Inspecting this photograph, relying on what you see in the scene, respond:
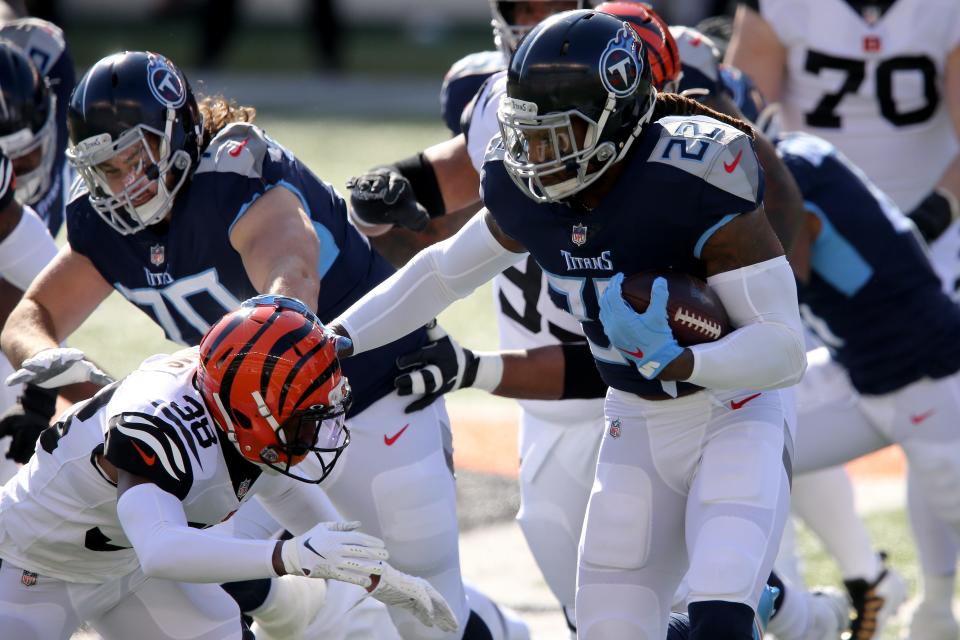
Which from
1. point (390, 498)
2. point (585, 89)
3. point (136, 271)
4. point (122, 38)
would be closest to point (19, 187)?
point (136, 271)

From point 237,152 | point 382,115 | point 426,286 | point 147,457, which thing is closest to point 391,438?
point 426,286

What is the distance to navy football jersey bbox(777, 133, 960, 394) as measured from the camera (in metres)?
4.88

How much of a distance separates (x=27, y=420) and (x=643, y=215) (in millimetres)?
1931

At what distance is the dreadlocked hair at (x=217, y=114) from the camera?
4262 millimetres

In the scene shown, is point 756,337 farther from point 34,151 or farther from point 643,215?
point 34,151

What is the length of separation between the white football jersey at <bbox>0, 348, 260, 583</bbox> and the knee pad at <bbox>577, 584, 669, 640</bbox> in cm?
87

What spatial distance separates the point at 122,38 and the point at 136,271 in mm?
15513

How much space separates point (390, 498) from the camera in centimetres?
423

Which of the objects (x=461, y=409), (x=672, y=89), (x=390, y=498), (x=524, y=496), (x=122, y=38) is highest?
(x=672, y=89)

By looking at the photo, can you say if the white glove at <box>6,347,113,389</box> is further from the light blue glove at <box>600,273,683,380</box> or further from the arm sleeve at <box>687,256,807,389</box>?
the arm sleeve at <box>687,256,807,389</box>

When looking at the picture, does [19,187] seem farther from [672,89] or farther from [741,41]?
[741,41]

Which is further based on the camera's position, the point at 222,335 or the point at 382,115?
the point at 382,115

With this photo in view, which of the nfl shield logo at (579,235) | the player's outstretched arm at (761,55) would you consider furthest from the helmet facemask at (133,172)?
the player's outstretched arm at (761,55)

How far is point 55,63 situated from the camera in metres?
6.14
